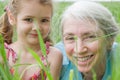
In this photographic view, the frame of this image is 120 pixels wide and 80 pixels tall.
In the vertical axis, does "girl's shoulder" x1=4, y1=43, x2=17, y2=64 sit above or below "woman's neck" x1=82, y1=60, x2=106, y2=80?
above

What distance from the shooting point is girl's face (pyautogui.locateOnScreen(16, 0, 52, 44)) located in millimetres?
2367

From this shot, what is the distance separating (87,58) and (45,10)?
487 mm

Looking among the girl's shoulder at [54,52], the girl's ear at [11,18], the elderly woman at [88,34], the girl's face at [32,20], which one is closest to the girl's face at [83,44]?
the elderly woman at [88,34]

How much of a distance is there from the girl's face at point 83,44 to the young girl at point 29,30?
17 cm

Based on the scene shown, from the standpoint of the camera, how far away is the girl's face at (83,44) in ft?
7.09

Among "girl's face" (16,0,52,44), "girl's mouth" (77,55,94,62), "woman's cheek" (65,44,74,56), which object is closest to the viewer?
"girl's mouth" (77,55,94,62)

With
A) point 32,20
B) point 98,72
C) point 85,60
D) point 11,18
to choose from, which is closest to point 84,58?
point 85,60

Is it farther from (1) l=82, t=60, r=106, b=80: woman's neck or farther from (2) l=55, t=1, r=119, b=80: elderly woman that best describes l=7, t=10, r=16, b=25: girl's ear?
(1) l=82, t=60, r=106, b=80: woman's neck

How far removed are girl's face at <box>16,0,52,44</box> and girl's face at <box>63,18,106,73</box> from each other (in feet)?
0.45

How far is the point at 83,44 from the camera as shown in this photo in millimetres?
2180

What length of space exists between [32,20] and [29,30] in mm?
85

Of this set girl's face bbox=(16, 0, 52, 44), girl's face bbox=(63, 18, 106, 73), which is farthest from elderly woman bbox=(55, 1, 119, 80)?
girl's face bbox=(16, 0, 52, 44)

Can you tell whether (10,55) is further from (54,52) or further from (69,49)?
(69,49)

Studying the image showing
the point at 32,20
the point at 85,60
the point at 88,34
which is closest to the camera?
the point at 85,60
